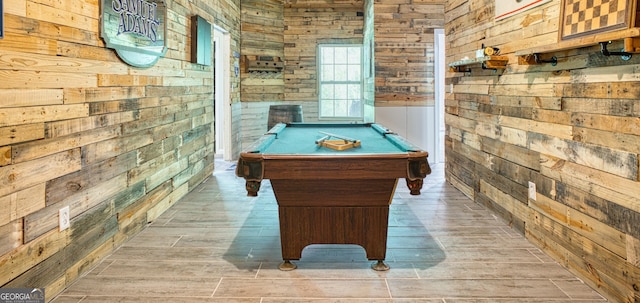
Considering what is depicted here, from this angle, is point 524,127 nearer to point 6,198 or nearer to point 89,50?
point 89,50

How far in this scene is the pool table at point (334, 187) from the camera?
8.13 feet

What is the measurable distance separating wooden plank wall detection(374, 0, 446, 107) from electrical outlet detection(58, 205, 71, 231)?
4.94 metres

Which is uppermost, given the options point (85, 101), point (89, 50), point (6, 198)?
point (89, 50)

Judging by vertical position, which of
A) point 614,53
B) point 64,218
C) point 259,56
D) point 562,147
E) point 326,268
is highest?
point 259,56

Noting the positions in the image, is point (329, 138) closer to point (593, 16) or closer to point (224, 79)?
point (593, 16)

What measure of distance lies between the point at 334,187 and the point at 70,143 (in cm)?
154

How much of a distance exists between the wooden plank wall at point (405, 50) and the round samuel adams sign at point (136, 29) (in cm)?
359

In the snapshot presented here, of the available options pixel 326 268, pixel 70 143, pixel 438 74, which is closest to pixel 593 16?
pixel 326 268

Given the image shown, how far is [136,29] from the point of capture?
333 centimetres

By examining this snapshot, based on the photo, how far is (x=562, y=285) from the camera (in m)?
2.54

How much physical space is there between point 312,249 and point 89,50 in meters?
1.94

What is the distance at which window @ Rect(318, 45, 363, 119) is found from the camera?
8.45 meters

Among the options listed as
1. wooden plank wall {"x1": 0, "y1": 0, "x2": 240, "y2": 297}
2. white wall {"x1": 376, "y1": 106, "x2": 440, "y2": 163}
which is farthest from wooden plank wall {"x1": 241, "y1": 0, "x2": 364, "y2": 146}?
wooden plank wall {"x1": 0, "y1": 0, "x2": 240, "y2": 297}

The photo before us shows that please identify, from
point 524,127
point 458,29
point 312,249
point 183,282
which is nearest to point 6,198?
point 183,282
